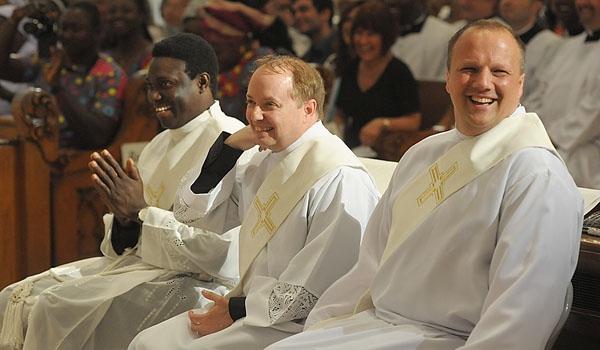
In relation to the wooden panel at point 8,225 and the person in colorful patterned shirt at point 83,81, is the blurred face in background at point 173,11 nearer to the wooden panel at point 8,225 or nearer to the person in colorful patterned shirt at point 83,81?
the person in colorful patterned shirt at point 83,81

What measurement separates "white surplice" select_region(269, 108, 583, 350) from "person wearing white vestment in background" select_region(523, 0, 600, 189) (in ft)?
8.66

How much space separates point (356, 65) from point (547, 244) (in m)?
4.17

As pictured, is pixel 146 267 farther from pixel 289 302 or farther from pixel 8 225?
pixel 8 225

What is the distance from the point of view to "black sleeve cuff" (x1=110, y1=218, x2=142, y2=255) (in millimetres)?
3900

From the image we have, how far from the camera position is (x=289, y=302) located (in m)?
2.97

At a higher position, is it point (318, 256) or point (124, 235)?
point (318, 256)

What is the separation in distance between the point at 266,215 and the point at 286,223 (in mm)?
105

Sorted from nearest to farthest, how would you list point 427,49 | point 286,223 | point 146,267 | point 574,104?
point 286,223 < point 146,267 < point 574,104 < point 427,49

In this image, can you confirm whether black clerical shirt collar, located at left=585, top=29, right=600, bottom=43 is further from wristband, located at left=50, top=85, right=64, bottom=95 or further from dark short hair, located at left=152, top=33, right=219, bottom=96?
wristband, located at left=50, top=85, right=64, bottom=95

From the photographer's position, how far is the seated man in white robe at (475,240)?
238cm

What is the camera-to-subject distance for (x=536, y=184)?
2443mm

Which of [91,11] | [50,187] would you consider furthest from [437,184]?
[91,11]

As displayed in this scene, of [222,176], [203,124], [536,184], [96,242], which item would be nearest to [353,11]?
[96,242]

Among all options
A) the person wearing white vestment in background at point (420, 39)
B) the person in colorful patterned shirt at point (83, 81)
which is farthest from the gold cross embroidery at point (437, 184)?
the person wearing white vestment in background at point (420, 39)
